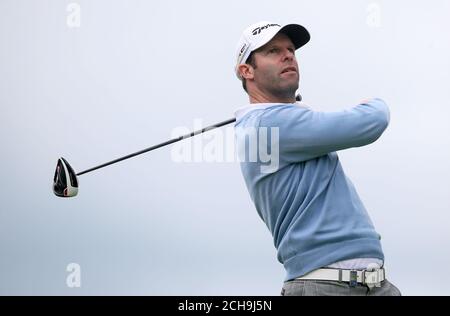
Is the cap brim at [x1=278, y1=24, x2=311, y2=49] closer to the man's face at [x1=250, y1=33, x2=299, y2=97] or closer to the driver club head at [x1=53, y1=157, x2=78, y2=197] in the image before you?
the man's face at [x1=250, y1=33, x2=299, y2=97]

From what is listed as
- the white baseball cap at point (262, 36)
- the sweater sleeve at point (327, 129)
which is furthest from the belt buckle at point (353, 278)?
the white baseball cap at point (262, 36)

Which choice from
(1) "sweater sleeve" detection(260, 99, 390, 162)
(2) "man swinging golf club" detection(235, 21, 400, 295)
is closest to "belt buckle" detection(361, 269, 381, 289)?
(2) "man swinging golf club" detection(235, 21, 400, 295)

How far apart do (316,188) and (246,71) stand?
3.19 ft

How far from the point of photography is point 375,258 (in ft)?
13.4

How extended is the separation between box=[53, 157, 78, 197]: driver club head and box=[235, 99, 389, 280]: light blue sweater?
3242 mm

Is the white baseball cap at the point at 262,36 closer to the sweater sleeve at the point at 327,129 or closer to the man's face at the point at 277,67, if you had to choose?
the man's face at the point at 277,67

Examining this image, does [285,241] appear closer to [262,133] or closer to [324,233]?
[324,233]

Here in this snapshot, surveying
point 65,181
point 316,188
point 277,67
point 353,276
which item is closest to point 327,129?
point 316,188

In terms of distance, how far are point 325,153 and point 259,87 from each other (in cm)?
66

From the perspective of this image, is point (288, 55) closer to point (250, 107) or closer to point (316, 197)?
point (250, 107)

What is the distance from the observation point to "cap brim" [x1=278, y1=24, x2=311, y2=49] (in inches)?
182

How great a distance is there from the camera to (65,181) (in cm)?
724

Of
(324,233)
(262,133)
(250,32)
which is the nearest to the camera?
(324,233)
